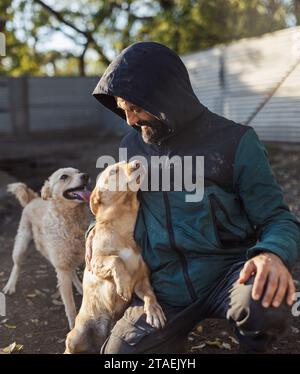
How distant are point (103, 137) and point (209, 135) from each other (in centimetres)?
1479

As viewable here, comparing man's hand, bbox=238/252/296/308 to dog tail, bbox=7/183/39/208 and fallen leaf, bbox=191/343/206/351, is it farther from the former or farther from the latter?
dog tail, bbox=7/183/39/208

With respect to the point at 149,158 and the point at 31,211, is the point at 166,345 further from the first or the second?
the point at 31,211

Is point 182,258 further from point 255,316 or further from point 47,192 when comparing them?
point 47,192

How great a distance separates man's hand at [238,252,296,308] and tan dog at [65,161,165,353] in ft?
2.19

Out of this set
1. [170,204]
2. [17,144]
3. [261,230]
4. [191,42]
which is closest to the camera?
[261,230]

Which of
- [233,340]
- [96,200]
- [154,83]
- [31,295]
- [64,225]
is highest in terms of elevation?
[154,83]

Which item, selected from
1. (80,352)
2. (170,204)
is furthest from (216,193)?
(80,352)

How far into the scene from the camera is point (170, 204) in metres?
2.66

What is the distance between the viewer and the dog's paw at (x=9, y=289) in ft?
15.9

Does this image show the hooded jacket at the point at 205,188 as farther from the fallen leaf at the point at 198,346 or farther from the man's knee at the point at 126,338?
the fallen leaf at the point at 198,346

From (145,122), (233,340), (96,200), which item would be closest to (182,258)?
(96,200)

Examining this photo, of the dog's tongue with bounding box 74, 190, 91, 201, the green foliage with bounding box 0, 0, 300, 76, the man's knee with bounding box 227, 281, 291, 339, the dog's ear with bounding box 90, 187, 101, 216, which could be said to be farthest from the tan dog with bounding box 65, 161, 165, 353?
the green foliage with bounding box 0, 0, 300, 76

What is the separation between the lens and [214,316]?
2670 mm

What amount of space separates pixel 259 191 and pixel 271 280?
20.1 inches
